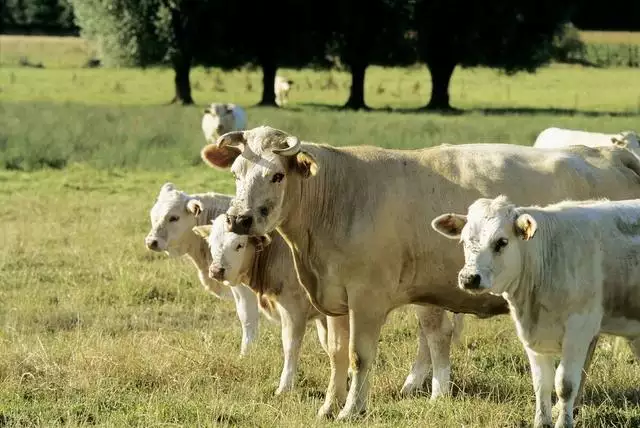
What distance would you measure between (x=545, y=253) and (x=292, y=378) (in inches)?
93.7

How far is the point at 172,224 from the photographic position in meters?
10.8

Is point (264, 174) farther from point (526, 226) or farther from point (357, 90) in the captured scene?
point (357, 90)

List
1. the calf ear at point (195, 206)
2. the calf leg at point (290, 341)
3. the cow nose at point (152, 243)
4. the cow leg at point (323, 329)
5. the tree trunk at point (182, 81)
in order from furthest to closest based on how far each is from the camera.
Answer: the tree trunk at point (182, 81)
the cow nose at point (152, 243)
the calf ear at point (195, 206)
the cow leg at point (323, 329)
the calf leg at point (290, 341)

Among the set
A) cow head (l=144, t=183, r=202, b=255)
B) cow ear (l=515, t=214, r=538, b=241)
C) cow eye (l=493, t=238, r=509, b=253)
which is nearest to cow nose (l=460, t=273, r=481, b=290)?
cow eye (l=493, t=238, r=509, b=253)

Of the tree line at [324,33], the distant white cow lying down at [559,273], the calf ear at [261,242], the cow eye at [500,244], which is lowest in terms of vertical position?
the tree line at [324,33]

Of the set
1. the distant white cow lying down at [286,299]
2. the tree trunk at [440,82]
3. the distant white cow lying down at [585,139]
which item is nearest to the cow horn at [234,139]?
the distant white cow lying down at [286,299]

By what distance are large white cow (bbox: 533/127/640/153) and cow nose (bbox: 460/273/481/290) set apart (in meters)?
8.80

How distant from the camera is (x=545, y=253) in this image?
701 cm

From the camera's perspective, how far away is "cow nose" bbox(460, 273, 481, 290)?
6449 millimetres

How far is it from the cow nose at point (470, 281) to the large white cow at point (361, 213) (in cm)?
123

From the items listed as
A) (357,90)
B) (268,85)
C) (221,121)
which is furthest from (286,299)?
(268,85)

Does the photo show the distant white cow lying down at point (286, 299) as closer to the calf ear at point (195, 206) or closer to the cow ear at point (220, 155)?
the cow ear at point (220, 155)

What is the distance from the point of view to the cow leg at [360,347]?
7.63 metres

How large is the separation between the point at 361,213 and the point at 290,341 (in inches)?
56.6
